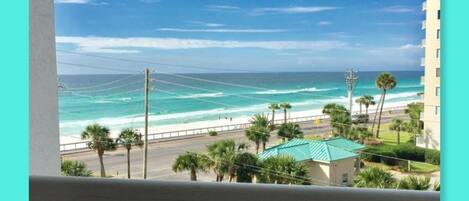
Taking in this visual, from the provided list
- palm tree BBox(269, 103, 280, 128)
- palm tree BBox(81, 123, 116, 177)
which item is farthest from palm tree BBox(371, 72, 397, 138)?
palm tree BBox(81, 123, 116, 177)

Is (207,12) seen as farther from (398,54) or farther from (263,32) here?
(398,54)

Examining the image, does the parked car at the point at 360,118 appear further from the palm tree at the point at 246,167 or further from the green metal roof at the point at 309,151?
the palm tree at the point at 246,167

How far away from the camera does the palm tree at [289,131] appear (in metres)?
4.03

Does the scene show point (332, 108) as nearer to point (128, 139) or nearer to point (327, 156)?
point (327, 156)

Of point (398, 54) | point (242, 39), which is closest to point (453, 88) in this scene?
point (398, 54)

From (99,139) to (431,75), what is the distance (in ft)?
8.65

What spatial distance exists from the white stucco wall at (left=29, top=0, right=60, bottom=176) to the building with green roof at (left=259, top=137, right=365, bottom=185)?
1.72m

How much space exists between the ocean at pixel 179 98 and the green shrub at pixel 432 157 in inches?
24.2

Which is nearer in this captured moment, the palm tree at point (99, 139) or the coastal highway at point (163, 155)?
the coastal highway at point (163, 155)

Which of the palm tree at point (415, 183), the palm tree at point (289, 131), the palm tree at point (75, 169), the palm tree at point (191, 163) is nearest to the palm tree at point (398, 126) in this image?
the palm tree at point (415, 183)

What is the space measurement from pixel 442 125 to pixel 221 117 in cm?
197

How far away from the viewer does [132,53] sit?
4.16 meters

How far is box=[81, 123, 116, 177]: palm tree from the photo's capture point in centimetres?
425

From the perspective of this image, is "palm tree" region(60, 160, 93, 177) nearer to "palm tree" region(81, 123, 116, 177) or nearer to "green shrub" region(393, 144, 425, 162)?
"palm tree" region(81, 123, 116, 177)
